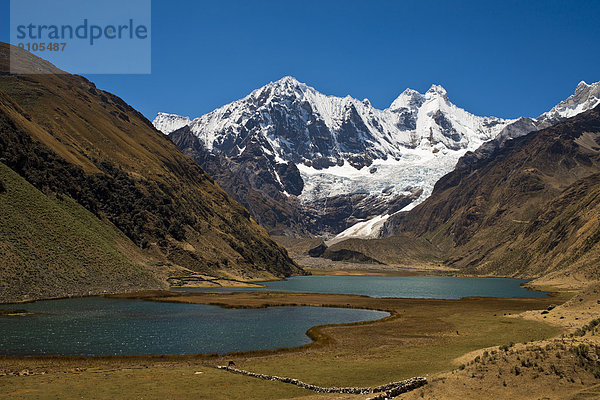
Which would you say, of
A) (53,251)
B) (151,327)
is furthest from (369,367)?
(53,251)

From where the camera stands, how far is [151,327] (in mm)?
71812

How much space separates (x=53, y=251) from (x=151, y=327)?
52948 millimetres

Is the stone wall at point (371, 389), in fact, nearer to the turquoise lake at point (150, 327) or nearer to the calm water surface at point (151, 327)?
the turquoise lake at point (150, 327)

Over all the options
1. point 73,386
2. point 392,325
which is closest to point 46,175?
point 392,325

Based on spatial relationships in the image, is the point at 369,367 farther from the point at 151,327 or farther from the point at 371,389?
the point at 151,327

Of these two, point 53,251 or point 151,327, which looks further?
point 53,251

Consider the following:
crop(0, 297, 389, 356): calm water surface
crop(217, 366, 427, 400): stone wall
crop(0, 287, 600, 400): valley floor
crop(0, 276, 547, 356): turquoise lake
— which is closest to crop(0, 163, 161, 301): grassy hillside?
crop(0, 276, 547, 356): turquoise lake

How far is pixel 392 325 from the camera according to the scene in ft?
259

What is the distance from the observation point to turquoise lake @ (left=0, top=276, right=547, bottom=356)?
56312 millimetres

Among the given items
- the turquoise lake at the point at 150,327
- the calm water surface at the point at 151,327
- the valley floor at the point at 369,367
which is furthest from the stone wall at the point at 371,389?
the calm water surface at the point at 151,327

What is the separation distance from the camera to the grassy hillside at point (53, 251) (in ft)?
326

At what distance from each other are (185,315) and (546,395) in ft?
228

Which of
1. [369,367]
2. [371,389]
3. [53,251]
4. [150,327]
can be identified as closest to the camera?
[371,389]

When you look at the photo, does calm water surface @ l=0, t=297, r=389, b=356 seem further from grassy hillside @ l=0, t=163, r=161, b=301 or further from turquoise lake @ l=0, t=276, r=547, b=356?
grassy hillside @ l=0, t=163, r=161, b=301
